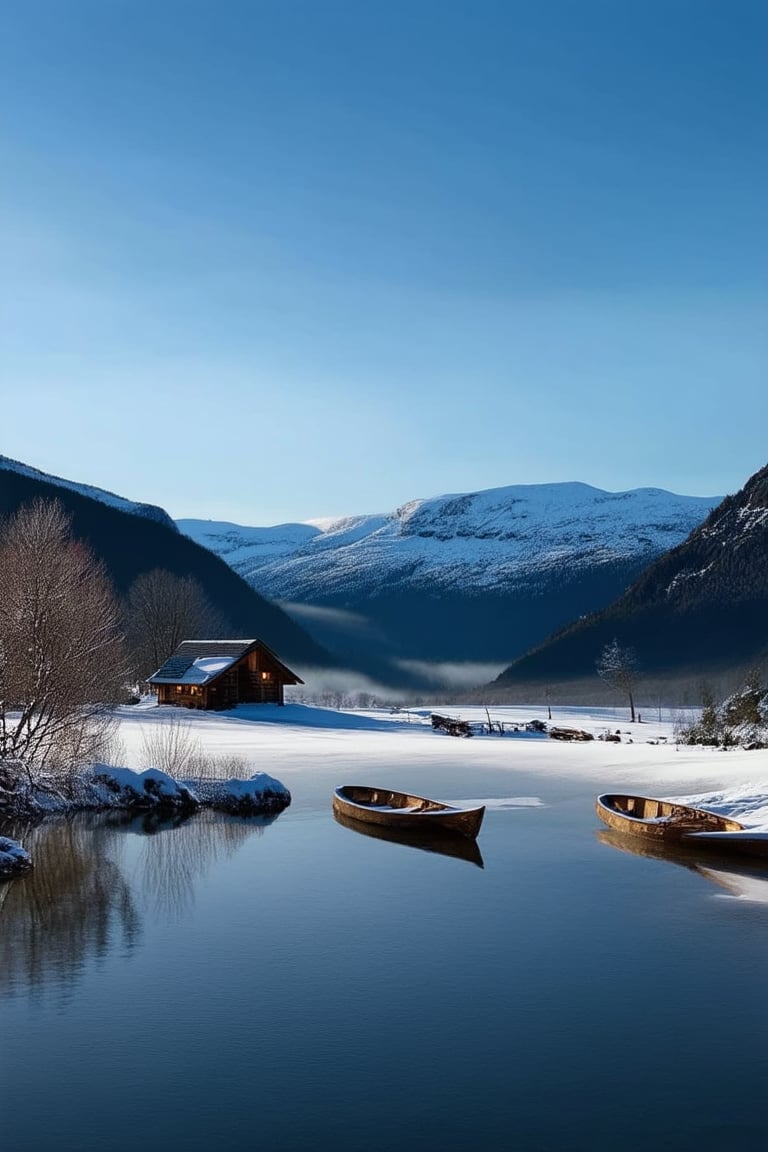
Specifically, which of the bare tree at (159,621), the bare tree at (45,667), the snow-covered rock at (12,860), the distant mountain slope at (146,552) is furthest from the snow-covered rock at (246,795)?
the distant mountain slope at (146,552)

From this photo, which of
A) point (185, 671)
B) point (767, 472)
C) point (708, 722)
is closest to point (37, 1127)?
point (708, 722)

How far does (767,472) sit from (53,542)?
413 feet

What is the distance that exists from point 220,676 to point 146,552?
78.9 m

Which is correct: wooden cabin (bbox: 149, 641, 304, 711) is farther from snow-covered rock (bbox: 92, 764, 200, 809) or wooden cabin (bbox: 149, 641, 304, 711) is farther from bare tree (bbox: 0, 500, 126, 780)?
snow-covered rock (bbox: 92, 764, 200, 809)

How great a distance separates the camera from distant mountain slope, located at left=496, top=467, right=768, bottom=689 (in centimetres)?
12612

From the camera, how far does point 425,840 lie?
25781mm

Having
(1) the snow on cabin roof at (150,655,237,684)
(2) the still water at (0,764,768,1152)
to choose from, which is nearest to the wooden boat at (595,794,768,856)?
(2) the still water at (0,764,768,1152)

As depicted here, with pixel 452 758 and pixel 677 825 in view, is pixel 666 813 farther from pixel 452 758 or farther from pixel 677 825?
pixel 452 758

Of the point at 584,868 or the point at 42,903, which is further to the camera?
the point at 584,868

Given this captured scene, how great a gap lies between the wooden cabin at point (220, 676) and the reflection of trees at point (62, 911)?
40058 millimetres

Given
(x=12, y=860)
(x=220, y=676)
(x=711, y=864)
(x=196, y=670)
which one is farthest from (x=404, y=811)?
(x=196, y=670)

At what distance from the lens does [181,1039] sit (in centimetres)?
1259

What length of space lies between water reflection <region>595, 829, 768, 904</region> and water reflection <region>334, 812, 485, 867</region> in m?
3.44

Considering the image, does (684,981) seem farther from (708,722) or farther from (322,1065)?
(708,722)
